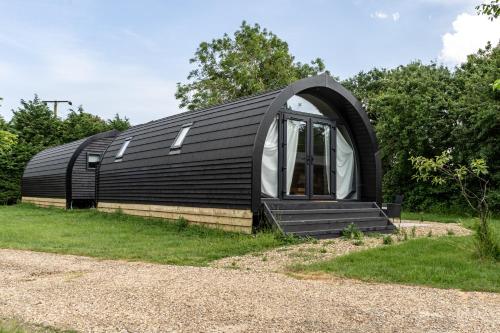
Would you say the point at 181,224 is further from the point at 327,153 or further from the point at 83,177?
the point at 83,177

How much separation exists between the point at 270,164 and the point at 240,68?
23027mm

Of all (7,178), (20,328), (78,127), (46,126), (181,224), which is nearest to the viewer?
(20,328)

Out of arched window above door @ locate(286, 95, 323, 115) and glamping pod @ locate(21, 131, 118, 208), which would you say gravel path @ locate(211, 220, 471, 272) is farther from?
glamping pod @ locate(21, 131, 118, 208)

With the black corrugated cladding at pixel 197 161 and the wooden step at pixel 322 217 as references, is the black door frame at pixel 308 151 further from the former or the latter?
the black corrugated cladding at pixel 197 161

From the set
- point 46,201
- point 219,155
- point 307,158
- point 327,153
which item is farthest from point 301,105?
point 46,201

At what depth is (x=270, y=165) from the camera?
10.6m

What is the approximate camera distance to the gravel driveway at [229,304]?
3.66 m

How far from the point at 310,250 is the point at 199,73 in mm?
29329

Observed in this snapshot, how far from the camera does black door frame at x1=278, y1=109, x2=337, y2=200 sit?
1082 cm

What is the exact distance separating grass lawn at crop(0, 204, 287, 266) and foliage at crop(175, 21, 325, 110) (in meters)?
20.3

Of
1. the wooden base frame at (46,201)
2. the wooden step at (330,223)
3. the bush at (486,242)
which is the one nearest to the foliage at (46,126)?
the wooden base frame at (46,201)

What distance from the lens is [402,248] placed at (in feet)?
25.0

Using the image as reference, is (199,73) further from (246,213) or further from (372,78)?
(246,213)

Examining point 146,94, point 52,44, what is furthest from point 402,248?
point 146,94
